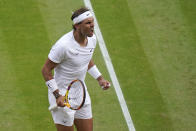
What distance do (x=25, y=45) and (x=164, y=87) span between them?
2.85 meters

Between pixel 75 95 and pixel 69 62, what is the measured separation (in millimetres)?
527

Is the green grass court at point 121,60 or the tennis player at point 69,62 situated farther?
the green grass court at point 121,60

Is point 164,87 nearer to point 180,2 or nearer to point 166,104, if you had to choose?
point 166,104

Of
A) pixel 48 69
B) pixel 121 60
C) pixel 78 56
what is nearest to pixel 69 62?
pixel 78 56

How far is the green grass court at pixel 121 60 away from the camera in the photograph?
29.3ft

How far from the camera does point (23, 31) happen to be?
10414mm

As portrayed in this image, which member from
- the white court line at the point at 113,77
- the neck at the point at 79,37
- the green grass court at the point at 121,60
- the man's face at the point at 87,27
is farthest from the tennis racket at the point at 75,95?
the white court line at the point at 113,77

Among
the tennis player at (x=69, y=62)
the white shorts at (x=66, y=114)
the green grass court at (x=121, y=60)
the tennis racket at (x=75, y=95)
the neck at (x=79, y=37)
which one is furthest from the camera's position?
the green grass court at (x=121, y=60)

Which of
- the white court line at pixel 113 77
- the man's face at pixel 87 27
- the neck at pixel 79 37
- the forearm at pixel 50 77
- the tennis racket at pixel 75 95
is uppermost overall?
the man's face at pixel 87 27

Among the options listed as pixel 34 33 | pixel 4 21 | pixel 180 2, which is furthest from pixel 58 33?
pixel 180 2

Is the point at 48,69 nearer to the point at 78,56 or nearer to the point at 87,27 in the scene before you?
the point at 78,56

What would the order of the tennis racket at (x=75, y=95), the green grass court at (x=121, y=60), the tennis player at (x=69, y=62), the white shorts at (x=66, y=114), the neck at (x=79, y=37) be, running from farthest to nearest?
the green grass court at (x=121, y=60) → the white shorts at (x=66, y=114) → the tennis racket at (x=75, y=95) → the neck at (x=79, y=37) → the tennis player at (x=69, y=62)

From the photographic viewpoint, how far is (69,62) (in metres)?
6.86

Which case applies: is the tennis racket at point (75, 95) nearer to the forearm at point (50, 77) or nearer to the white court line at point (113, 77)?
the forearm at point (50, 77)
